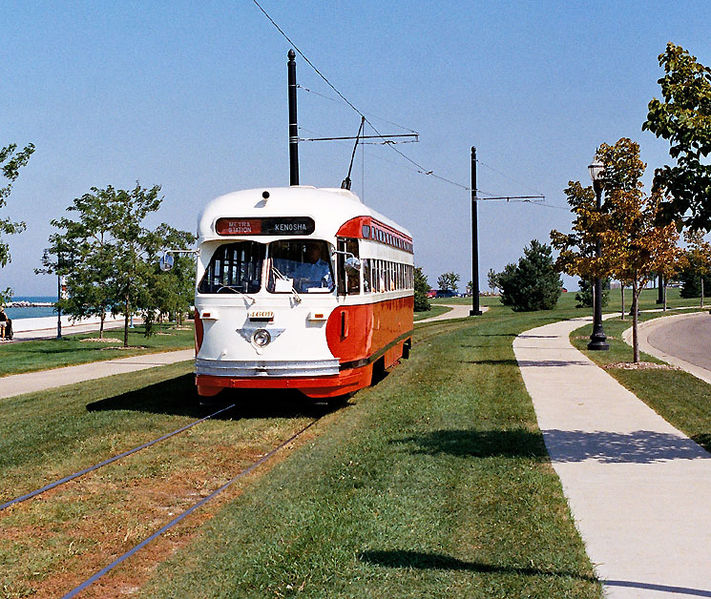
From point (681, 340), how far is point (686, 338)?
108 cm

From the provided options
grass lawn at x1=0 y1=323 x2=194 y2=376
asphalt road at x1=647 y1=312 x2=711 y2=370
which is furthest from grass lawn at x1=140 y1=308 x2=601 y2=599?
grass lawn at x1=0 y1=323 x2=194 y2=376

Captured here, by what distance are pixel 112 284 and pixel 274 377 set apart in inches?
737

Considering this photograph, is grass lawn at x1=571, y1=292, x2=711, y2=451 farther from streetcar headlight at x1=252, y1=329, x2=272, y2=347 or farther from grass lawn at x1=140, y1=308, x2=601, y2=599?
streetcar headlight at x1=252, y1=329, x2=272, y2=347

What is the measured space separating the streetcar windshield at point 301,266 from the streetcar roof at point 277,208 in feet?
0.74

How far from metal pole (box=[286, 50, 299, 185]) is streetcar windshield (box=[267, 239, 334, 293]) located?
33.1ft

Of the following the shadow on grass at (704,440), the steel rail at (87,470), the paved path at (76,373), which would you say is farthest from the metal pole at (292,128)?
the shadow on grass at (704,440)

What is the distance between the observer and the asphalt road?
Result: 2527 centimetres

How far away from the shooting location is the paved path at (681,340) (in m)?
22.8

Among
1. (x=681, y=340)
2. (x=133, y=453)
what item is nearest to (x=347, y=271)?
(x=133, y=453)

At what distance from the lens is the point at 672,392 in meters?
15.3

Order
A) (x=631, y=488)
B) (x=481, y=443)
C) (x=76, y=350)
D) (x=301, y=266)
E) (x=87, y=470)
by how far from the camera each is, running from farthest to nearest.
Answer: (x=76, y=350), (x=301, y=266), (x=481, y=443), (x=87, y=470), (x=631, y=488)

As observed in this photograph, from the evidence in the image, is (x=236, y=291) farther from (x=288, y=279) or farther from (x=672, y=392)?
(x=672, y=392)

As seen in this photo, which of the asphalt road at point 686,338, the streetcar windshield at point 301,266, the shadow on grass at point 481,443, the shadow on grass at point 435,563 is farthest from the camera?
the asphalt road at point 686,338

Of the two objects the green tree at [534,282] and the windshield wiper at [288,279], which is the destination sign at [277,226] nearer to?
the windshield wiper at [288,279]
